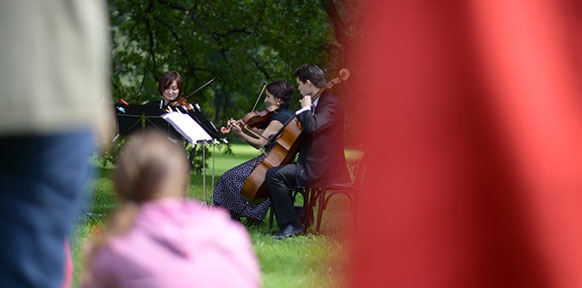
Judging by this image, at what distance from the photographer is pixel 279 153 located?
1013 centimetres

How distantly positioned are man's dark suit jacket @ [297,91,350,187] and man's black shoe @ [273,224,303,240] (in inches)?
15.4

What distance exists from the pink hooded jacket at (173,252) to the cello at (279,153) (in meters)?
6.74

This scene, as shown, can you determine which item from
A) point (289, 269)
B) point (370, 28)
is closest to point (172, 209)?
point (370, 28)

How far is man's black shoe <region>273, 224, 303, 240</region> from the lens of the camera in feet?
32.2

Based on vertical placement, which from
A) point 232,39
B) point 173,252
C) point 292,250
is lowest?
point 292,250

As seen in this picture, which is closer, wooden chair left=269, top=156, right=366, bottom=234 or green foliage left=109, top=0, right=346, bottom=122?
wooden chair left=269, top=156, right=366, bottom=234

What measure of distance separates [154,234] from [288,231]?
7170 millimetres

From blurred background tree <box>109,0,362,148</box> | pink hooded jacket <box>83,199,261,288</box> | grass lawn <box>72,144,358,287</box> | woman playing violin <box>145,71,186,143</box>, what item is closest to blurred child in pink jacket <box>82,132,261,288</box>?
pink hooded jacket <box>83,199,261,288</box>

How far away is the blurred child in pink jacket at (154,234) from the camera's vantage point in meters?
2.72

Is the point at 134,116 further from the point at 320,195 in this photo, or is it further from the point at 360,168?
the point at 360,168

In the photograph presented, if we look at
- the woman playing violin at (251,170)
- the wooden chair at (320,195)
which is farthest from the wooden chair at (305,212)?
the woman playing violin at (251,170)

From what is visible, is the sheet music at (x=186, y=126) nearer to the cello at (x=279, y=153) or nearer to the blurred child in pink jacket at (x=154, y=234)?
the cello at (x=279, y=153)

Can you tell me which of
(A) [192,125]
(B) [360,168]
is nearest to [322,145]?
(A) [192,125]

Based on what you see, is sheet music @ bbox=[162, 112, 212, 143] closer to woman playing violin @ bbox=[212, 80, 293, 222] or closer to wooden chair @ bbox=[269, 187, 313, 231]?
woman playing violin @ bbox=[212, 80, 293, 222]
